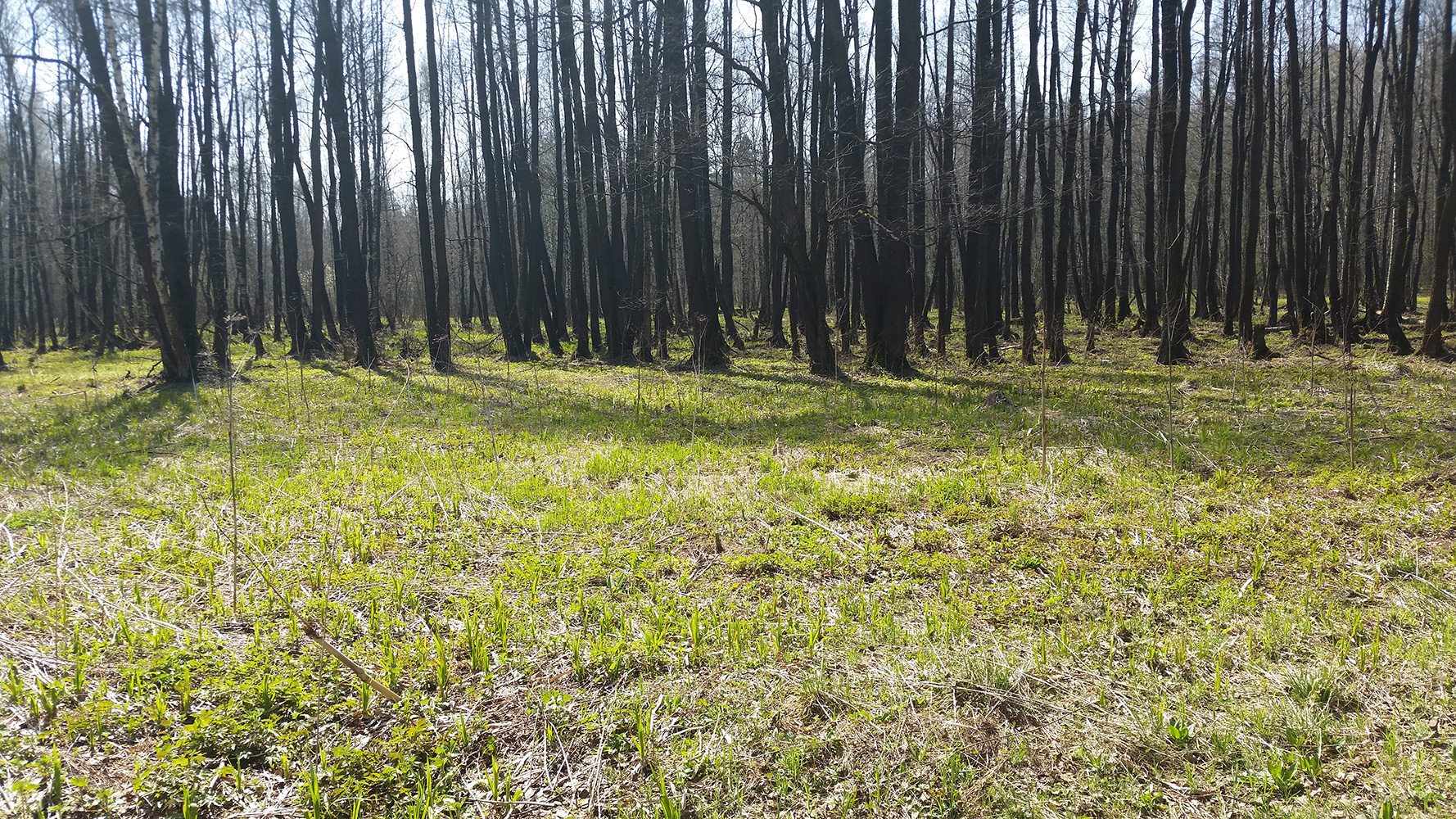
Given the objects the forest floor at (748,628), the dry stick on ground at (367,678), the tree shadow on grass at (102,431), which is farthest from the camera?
the tree shadow on grass at (102,431)

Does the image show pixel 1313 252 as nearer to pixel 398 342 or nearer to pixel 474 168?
pixel 398 342

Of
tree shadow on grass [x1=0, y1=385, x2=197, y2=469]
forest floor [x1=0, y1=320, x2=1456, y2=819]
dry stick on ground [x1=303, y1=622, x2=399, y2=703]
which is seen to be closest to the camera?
forest floor [x1=0, y1=320, x2=1456, y2=819]

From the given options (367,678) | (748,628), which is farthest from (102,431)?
(748,628)

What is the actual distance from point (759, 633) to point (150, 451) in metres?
7.16

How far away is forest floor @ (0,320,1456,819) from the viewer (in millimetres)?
2543

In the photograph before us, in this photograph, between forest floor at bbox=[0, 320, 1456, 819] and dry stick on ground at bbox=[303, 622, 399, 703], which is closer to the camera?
forest floor at bbox=[0, 320, 1456, 819]

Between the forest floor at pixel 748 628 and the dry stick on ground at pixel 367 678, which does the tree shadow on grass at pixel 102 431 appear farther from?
the dry stick on ground at pixel 367 678

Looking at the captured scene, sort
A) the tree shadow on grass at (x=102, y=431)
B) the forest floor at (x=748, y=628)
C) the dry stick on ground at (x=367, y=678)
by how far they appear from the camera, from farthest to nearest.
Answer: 1. the tree shadow on grass at (x=102, y=431)
2. the dry stick on ground at (x=367, y=678)
3. the forest floor at (x=748, y=628)

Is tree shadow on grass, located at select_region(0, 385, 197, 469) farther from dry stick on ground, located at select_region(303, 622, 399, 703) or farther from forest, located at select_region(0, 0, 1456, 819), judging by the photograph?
dry stick on ground, located at select_region(303, 622, 399, 703)

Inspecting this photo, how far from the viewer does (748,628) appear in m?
3.58

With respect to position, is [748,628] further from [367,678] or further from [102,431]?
[102,431]

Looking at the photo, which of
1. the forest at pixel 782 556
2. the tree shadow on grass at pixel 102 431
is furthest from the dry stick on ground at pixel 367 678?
the tree shadow on grass at pixel 102 431

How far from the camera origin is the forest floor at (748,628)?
8.34 ft

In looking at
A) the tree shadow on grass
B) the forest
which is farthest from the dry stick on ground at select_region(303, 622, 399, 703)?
the tree shadow on grass
